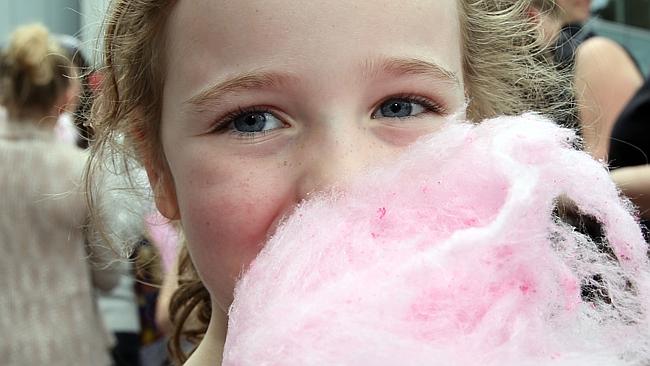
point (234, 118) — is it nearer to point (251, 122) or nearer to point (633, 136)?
point (251, 122)

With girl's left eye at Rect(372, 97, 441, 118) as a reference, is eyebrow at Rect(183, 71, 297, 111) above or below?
above

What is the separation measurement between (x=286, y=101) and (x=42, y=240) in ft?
7.25

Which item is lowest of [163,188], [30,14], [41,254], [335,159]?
[41,254]

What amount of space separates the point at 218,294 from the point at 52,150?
209cm

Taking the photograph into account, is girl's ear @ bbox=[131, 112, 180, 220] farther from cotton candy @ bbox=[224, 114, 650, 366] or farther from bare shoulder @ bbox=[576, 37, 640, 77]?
bare shoulder @ bbox=[576, 37, 640, 77]

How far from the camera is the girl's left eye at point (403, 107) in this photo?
3.36 ft

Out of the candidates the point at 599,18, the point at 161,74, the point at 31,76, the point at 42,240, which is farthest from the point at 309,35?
the point at 599,18

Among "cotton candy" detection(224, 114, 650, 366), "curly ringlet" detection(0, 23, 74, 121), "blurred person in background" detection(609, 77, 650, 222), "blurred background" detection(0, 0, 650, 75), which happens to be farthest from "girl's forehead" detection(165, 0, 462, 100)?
"blurred background" detection(0, 0, 650, 75)

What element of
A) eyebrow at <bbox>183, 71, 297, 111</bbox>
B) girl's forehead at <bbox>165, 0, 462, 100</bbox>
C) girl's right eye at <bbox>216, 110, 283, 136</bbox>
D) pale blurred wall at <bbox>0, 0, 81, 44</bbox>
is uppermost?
girl's forehead at <bbox>165, 0, 462, 100</bbox>

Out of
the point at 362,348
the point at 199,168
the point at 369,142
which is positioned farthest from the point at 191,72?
the point at 362,348

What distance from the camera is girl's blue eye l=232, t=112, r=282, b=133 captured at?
104 centimetres

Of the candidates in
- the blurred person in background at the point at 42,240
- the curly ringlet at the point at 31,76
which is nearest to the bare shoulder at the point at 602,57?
the blurred person in background at the point at 42,240

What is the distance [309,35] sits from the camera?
98cm

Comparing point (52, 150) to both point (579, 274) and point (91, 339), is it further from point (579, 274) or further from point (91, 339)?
point (579, 274)
